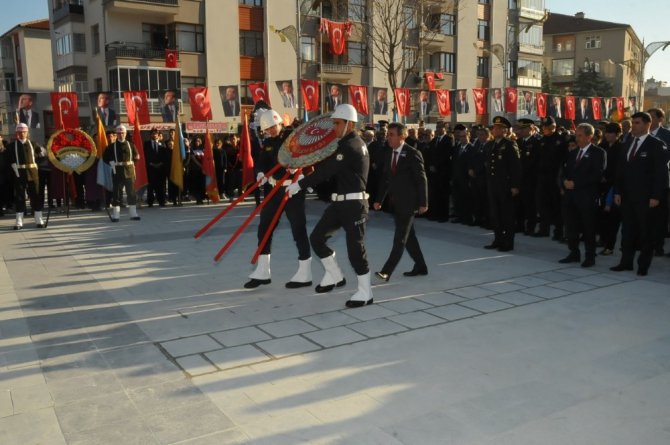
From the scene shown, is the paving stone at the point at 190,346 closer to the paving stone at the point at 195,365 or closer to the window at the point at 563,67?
the paving stone at the point at 195,365

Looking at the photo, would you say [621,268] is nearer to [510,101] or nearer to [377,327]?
[377,327]

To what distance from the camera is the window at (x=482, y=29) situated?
1848 inches

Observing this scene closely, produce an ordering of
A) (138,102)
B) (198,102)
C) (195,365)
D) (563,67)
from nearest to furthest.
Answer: (195,365) → (138,102) → (198,102) → (563,67)

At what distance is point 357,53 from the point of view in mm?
39562

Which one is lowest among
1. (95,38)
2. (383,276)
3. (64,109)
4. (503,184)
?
(383,276)

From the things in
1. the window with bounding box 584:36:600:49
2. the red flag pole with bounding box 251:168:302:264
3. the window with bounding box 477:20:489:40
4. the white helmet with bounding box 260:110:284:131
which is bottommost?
the red flag pole with bounding box 251:168:302:264

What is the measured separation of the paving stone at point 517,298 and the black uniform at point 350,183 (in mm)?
1600

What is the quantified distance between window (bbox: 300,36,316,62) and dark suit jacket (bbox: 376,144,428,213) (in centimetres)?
3147


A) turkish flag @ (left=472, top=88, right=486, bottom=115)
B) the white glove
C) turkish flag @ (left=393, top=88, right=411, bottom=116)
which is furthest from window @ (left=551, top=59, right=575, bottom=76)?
the white glove

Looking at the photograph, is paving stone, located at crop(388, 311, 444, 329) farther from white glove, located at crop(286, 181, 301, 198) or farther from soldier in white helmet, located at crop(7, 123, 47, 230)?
soldier in white helmet, located at crop(7, 123, 47, 230)

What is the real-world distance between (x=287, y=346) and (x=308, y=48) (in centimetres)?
3441

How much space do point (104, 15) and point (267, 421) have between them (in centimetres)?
3457

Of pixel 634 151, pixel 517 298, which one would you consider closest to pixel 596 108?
pixel 634 151

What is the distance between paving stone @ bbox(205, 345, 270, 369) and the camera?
471 cm
